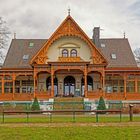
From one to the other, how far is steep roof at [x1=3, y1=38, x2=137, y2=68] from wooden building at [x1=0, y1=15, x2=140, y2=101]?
232 millimetres

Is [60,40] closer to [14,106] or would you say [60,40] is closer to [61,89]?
[61,89]

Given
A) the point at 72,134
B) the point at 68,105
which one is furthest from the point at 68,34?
the point at 72,134

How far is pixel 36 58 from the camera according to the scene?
1718 inches

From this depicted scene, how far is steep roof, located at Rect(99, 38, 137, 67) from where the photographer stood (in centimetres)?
4875

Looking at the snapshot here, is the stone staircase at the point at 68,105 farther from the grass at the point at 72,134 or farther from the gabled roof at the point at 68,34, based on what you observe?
the grass at the point at 72,134

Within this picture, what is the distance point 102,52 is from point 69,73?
300 inches

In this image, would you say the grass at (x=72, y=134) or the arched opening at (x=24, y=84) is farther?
the arched opening at (x=24, y=84)

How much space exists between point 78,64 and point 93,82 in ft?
15.5

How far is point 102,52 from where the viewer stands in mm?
50719

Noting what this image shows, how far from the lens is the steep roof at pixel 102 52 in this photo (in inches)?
1919

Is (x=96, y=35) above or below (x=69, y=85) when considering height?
above

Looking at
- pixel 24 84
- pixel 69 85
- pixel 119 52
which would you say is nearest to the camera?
pixel 69 85

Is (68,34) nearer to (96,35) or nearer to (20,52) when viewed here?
(96,35)

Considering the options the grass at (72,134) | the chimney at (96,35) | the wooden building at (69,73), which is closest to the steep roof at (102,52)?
the wooden building at (69,73)
